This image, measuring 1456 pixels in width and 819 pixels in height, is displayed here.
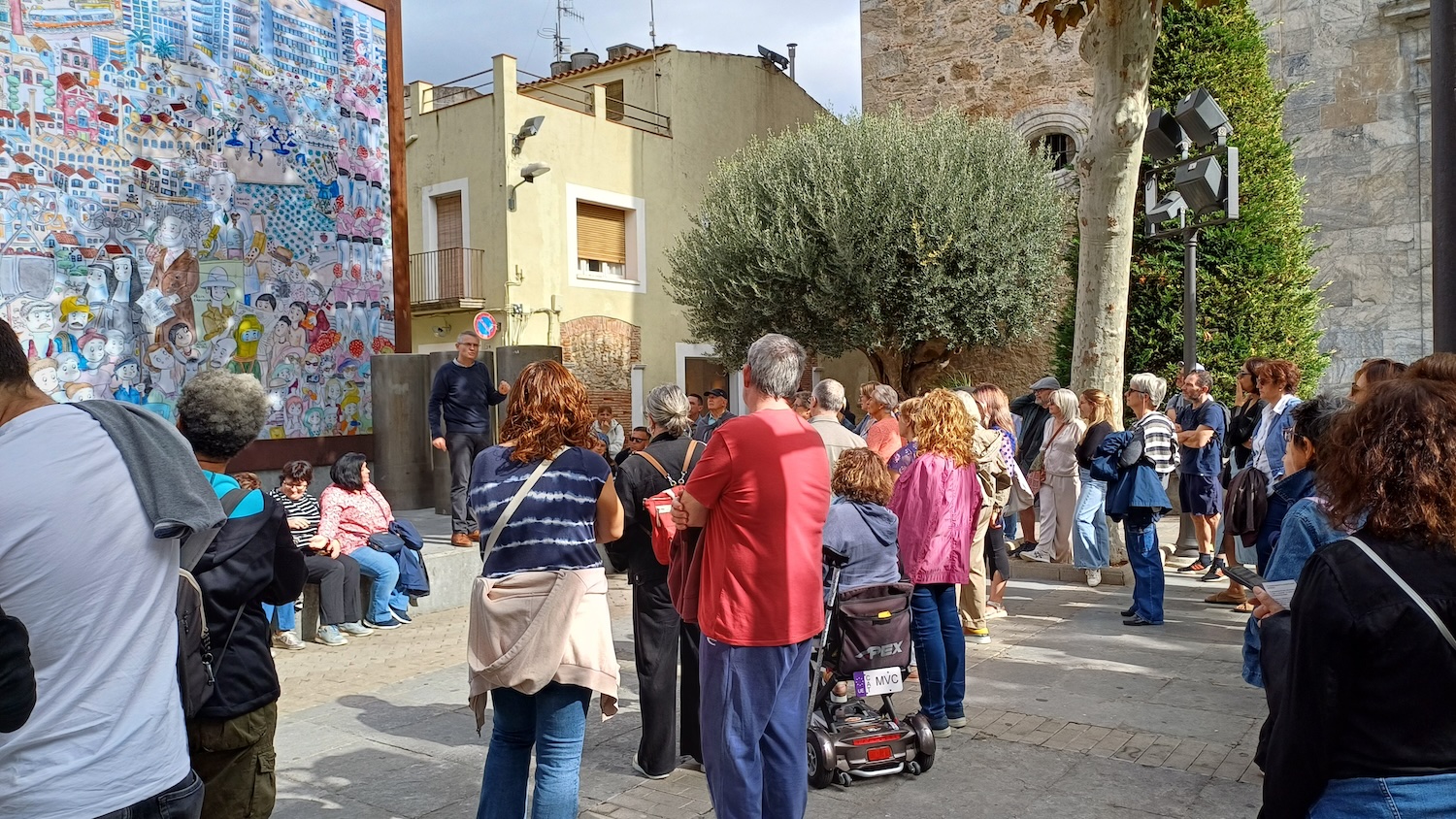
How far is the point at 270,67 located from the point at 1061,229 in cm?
1410

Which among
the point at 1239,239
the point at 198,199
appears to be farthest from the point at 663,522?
the point at 1239,239

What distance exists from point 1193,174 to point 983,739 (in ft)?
20.3

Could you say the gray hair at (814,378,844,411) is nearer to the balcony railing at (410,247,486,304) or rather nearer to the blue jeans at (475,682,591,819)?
the blue jeans at (475,682,591,819)

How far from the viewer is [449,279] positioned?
22.3m

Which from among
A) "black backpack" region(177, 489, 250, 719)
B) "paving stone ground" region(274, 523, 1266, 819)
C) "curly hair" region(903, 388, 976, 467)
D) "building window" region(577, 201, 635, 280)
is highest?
"building window" region(577, 201, 635, 280)

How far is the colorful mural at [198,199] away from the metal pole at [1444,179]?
320 inches

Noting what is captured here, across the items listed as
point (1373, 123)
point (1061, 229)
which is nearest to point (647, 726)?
point (1373, 123)

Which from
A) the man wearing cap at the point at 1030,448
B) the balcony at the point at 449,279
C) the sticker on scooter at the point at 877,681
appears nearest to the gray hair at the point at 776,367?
the sticker on scooter at the point at 877,681

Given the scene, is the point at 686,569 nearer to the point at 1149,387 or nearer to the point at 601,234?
the point at 1149,387

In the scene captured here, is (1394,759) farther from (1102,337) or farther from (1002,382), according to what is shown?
(1002,382)

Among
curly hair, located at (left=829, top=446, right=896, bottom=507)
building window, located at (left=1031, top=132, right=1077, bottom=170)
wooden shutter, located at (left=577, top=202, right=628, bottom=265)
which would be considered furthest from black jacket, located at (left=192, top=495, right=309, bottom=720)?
building window, located at (left=1031, top=132, right=1077, bottom=170)

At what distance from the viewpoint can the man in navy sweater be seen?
10016 mm

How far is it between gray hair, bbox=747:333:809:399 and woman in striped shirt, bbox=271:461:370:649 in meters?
4.98

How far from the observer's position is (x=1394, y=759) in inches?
83.3
